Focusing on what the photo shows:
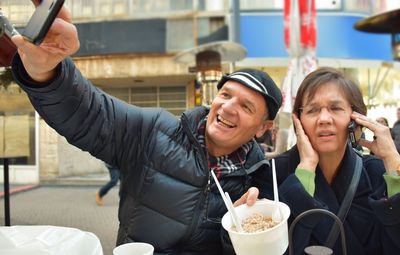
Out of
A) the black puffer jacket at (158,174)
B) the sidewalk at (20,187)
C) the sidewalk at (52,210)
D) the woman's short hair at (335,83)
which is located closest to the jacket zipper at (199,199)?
the black puffer jacket at (158,174)

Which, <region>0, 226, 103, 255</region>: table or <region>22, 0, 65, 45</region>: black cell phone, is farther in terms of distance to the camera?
<region>0, 226, 103, 255</region>: table

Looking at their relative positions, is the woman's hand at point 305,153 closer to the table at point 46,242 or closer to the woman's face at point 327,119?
the woman's face at point 327,119

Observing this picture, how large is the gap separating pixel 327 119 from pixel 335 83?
7.3 inches

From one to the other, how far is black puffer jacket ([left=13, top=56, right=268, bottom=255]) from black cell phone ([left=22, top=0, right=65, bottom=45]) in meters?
0.43

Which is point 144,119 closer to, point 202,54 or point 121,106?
point 121,106

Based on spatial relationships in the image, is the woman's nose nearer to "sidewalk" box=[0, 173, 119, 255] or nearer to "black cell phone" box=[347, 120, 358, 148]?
"black cell phone" box=[347, 120, 358, 148]

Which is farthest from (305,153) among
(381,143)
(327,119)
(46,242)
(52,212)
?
(52,212)

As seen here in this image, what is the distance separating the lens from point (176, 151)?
4.75 feet

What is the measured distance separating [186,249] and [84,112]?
0.62m

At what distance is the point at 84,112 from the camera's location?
124 cm

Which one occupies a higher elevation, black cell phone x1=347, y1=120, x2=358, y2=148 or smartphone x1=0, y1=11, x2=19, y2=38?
smartphone x1=0, y1=11, x2=19, y2=38

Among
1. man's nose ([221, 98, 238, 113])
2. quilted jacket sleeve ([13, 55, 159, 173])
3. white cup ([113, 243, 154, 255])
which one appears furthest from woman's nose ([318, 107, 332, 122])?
white cup ([113, 243, 154, 255])

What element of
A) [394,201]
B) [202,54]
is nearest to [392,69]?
[202,54]

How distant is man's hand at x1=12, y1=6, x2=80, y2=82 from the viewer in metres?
0.98
